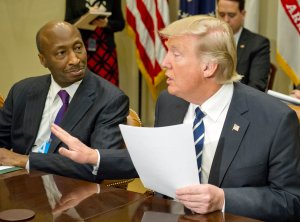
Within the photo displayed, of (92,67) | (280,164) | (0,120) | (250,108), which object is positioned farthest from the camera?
(92,67)

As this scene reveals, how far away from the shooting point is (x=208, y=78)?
209 cm

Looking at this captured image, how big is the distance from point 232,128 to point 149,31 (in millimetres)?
3998

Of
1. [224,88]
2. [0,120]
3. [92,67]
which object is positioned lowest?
[92,67]

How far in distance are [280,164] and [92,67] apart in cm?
383

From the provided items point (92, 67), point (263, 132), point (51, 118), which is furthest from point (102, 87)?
point (92, 67)

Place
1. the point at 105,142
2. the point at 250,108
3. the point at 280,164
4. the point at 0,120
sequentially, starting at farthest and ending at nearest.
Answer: the point at 0,120 < the point at 105,142 < the point at 250,108 < the point at 280,164

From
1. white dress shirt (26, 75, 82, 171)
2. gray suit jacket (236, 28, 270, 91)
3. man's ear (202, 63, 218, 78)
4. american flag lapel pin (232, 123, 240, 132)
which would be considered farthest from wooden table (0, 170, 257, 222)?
gray suit jacket (236, 28, 270, 91)

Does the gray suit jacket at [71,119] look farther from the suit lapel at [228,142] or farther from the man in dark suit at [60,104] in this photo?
the suit lapel at [228,142]

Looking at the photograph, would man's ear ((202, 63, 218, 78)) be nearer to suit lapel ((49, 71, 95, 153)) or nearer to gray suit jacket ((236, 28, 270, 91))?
suit lapel ((49, 71, 95, 153))

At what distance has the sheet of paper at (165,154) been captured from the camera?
164 cm

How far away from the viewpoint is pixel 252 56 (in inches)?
187

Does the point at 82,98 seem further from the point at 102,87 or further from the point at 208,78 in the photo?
the point at 208,78

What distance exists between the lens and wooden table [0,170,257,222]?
1628 millimetres

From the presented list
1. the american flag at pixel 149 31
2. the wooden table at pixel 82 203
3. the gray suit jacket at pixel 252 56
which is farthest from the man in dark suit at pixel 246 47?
the wooden table at pixel 82 203
